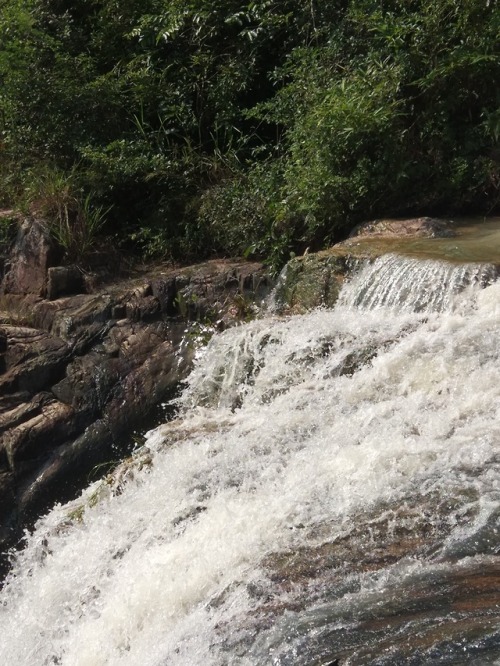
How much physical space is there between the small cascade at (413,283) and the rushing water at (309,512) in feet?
0.05

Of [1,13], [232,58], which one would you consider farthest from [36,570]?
[1,13]

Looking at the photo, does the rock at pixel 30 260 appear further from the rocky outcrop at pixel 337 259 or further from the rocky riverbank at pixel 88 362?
the rocky outcrop at pixel 337 259

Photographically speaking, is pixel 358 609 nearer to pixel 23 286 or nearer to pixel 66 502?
pixel 66 502

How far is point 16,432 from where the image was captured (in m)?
7.29

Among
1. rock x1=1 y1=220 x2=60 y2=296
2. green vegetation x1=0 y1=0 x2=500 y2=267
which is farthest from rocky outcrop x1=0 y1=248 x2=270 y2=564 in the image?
green vegetation x1=0 y1=0 x2=500 y2=267

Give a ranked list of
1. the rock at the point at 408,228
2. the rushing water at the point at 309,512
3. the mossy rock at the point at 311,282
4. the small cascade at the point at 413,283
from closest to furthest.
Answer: the rushing water at the point at 309,512
the small cascade at the point at 413,283
the mossy rock at the point at 311,282
the rock at the point at 408,228

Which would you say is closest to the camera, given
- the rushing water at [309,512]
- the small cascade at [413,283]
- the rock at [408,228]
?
the rushing water at [309,512]

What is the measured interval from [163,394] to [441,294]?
2301 mm

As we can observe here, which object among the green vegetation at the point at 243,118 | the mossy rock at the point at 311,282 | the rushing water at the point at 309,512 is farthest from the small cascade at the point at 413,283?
the green vegetation at the point at 243,118

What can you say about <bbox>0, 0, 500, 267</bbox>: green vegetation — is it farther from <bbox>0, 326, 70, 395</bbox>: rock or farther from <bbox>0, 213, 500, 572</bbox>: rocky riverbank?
<bbox>0, 326, 70, 395</bbox>: rock

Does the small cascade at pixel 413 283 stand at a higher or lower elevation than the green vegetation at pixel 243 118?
lower

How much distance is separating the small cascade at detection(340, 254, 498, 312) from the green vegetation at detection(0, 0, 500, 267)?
1279mm

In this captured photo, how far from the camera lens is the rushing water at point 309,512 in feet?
11.9

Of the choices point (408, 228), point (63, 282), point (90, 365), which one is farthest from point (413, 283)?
point (63, 282)
